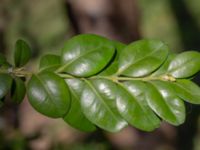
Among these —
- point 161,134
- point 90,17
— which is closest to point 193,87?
point 90,17

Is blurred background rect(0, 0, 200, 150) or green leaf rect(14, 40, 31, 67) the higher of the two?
green leaf rect(14, 40, 31, 67)

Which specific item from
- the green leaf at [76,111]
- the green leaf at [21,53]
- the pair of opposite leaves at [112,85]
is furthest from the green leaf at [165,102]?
the green leaf at [21,53]

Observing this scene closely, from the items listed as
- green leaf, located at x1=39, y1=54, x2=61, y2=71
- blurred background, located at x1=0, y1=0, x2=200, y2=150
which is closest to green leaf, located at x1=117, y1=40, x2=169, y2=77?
green leaf, located at x1=39, y1=54, x2=61, y2=71

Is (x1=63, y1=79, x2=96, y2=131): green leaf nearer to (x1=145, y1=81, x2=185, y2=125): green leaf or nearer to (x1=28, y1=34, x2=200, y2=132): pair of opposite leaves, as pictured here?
(x1=28, y1=34, x2=200, y2=132): pair of opposite leaves

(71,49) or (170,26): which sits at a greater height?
(71,49)

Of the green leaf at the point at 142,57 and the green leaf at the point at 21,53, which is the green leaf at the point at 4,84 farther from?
the green leaf at the point at 142,57

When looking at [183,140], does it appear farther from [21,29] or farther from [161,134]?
[21,29]
